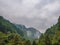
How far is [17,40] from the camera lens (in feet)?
200

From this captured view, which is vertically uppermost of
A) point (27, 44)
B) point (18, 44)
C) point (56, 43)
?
point (27, 44)

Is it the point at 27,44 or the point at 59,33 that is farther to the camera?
the point at 27,44

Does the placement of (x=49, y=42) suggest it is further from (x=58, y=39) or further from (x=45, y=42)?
(x=58, y=39)

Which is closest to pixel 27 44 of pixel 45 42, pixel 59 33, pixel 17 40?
pixel 45 42

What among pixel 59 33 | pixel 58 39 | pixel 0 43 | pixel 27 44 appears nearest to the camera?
pixel 58 39

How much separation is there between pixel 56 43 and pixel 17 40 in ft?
43.8

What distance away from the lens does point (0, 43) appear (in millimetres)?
80625

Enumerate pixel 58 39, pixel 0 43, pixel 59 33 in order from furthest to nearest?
1. pixel 0 43
2. pixel 59 33
3. pixel 58 39

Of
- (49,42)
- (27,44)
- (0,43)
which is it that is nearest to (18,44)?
(49,42)

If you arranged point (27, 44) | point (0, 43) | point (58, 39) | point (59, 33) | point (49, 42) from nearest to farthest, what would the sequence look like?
point (58, 39), point (59, 33), point (49, 42), point (27, 44), point (0, 43)

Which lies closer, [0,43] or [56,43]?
[56,43]

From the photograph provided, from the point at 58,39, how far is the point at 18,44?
13.4 meters

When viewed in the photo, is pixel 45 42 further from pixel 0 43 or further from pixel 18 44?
pixel 0 43

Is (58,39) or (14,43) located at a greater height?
(14,43)
